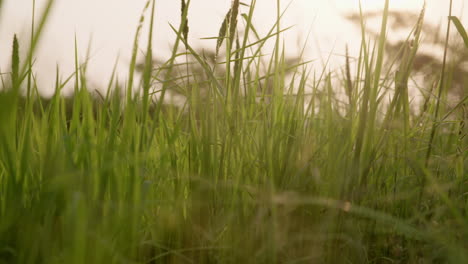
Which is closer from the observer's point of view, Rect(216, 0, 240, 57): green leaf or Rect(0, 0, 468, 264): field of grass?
Rect(0, 0, 468, 264): field of grass

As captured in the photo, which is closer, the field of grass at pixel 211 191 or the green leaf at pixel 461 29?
the field of grass at pixel 211 191

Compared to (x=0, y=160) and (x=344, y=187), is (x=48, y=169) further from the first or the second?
(x=344, y=187)

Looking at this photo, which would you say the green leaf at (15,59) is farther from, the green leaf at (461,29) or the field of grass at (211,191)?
the green leaf at (461,29)

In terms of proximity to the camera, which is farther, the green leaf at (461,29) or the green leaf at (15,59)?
the green leaf at (461,29)

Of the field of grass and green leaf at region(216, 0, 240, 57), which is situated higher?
green leaf at region(216, 0, 240, 57)

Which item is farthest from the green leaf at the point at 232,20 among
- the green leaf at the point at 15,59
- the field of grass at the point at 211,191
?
the green leaf at the point at 15,59

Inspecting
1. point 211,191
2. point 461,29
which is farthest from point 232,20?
point 461,29

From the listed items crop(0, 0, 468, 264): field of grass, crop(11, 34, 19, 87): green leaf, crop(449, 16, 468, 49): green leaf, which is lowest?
crop(0, 0, 468, 264): field of grass

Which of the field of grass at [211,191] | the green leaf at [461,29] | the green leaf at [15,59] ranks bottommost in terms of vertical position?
the field of grass at [211,191]

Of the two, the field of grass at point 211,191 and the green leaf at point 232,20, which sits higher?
the green leaf at point 232,20

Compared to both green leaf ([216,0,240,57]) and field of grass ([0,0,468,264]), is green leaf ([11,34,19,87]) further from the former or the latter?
green leaf ([216,0,240,57])

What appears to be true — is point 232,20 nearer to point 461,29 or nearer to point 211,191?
point 211,191

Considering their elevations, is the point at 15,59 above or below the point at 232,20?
below

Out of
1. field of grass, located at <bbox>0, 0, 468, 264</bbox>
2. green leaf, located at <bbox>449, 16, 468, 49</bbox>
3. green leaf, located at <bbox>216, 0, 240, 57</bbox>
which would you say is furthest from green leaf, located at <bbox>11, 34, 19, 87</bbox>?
green leaf, located at <bbox>449, 16, 468, 49</bbox>
